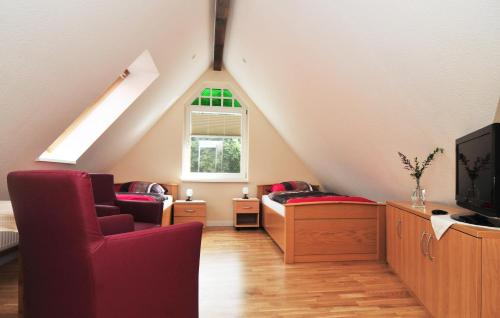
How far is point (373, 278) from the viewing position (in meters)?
2.61

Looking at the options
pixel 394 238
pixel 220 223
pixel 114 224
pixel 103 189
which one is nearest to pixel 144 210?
pixel 103 189

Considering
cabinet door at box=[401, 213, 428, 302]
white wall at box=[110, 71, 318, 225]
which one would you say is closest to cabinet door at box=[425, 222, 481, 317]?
cabinet door at box=[401, 213, 428, 302]

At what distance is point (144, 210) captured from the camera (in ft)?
9.22

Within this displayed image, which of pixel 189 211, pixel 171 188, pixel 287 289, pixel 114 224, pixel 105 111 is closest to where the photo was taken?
pixel 114 224

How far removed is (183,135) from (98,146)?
5.63 feet

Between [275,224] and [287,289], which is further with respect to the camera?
[275,224]

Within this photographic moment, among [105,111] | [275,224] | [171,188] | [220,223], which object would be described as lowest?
[220,223]

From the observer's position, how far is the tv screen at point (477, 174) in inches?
61.8

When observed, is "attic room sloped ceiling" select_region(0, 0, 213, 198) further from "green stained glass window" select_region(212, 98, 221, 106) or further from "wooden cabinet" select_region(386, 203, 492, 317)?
"wooden cabinet" select_region(386, 203, 492, 317)

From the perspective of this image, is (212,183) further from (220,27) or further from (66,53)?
(66,53)

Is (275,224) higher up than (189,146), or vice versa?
(189,146)

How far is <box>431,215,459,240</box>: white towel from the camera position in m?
1.71

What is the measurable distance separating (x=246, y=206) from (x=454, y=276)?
3.28 m

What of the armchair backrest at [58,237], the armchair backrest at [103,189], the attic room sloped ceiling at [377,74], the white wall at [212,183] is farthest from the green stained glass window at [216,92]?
the armchair backrest at [58,237]
